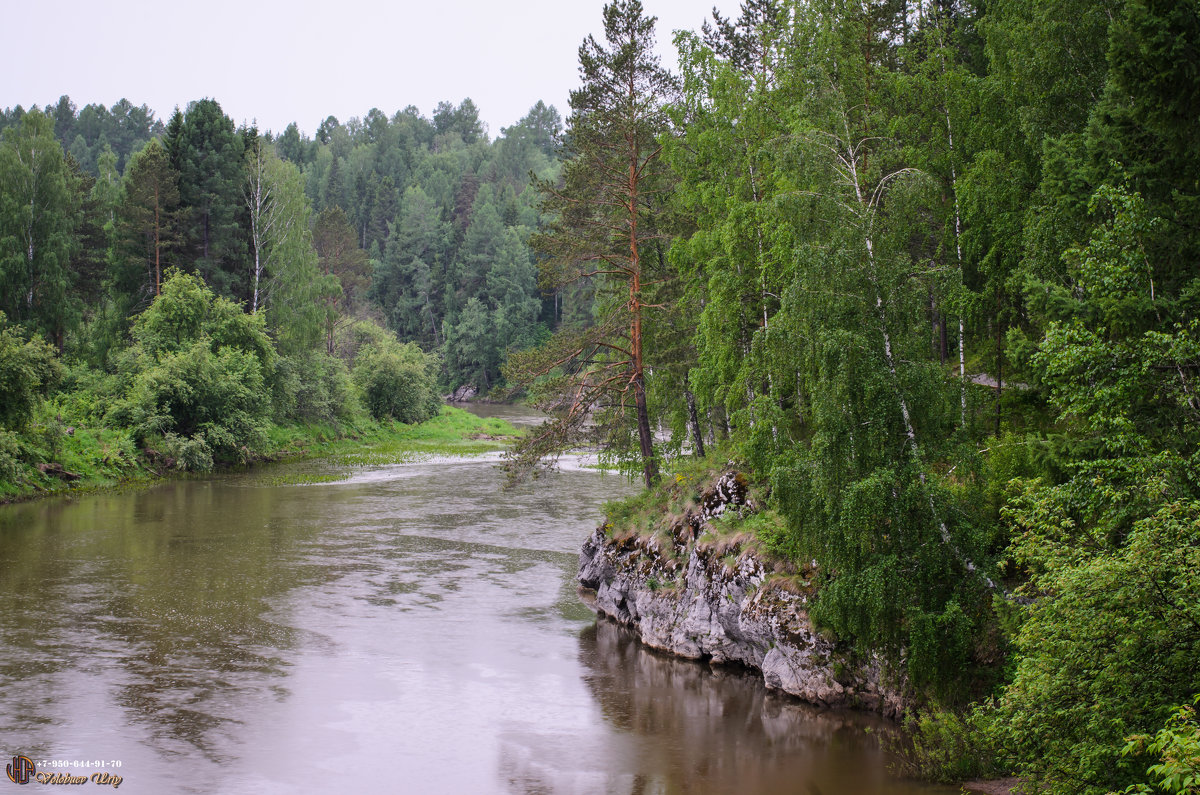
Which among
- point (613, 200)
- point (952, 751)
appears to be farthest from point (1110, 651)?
point (613, 200)

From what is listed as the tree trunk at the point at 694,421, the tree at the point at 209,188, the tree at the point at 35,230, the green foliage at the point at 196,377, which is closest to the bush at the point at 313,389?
the green foliage at the point at 196,377

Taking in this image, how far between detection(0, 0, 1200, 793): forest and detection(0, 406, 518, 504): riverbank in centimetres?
65

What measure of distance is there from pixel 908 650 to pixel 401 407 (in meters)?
55.2

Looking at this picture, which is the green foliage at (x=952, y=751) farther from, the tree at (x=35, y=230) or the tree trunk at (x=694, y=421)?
the tree at (x=35, y=230)

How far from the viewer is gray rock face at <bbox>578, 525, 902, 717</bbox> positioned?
1669cm

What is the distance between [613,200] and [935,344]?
11979 millimetres

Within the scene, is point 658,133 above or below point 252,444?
above

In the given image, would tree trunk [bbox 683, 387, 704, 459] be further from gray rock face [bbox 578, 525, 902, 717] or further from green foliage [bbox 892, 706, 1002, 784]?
green foliage [bbox 892, 706, 1002, 784]

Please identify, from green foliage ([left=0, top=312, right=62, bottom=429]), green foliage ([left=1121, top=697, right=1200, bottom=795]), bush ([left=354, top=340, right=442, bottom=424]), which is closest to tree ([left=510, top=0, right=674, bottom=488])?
green foliage ([left=1121, top=697, right=1200, bottom=795])

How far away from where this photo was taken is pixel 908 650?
48.1ft

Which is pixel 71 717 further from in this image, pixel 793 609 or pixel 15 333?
pixel 15 333

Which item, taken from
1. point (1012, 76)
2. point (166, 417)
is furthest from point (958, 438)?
point (166, 417)

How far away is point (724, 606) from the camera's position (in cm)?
1909

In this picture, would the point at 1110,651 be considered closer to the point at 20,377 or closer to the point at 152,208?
the point at 20,377
